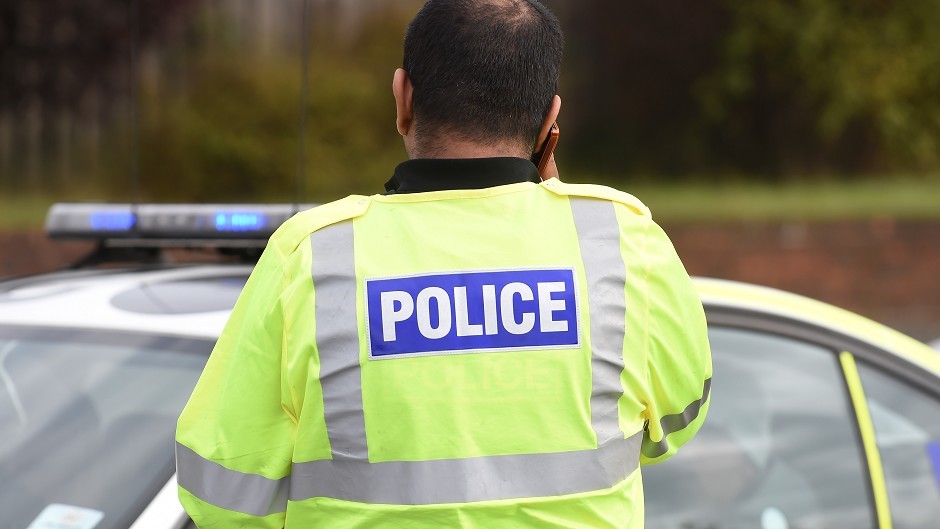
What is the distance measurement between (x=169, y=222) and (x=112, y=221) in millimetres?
145

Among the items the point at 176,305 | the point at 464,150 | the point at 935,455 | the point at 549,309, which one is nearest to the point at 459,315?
the point at 549,309

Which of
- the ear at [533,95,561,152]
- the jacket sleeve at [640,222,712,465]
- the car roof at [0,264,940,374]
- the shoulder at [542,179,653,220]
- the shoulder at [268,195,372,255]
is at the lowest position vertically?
the car roof at [0,264,940,374]

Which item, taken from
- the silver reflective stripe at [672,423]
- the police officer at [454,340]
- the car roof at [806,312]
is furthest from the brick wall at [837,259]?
the police officer at [454,340]

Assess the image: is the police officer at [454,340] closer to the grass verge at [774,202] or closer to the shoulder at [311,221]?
the shoulder at [311,221]

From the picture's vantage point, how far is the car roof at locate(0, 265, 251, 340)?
2395mm

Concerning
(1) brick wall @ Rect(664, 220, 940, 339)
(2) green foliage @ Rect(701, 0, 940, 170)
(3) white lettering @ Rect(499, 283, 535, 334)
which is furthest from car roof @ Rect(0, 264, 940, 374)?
(2) green foliage @ Rect(701, 0, 940, 170)

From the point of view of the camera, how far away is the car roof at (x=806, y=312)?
249cm

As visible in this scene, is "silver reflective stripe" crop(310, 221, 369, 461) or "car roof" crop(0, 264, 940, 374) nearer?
"silver reflective stripe" crop(310, 221, 369, 461)

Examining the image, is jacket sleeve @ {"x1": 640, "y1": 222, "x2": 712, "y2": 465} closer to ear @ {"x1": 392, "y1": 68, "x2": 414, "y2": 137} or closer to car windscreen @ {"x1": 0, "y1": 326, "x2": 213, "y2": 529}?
ear @ {"x1": 392, "y1": 68, "x2": 414, "y2": 137}

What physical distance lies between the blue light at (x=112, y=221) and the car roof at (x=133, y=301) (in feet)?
0.36

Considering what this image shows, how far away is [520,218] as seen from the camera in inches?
58.8

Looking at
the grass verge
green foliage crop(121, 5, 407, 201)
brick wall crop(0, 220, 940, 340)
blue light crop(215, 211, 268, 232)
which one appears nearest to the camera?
blue light crop(215, 211, 268, 232)

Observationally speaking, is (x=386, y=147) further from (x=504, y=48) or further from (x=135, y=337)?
(x=504, y=48)

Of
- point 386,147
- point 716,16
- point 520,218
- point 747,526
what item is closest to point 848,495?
point 747,526
